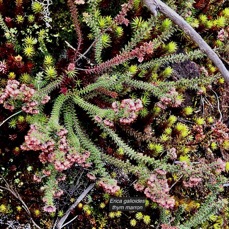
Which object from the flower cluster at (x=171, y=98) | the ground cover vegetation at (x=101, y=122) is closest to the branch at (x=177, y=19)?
the ground cover vegetation at (x=101, y=122)

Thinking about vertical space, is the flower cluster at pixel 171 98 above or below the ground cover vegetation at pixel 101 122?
above

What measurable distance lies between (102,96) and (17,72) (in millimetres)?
872

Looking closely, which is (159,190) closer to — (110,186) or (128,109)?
(110,186)

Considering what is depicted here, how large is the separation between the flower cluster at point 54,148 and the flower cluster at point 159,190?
2.02 ft

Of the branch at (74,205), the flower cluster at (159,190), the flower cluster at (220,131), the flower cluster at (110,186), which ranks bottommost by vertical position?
the branch at (74,205)

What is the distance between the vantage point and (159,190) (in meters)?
3.22

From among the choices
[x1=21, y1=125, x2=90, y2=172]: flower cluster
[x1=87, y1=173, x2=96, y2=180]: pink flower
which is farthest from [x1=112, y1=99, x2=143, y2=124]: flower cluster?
[x1=87, y1=173, x2=96, y2=180]: pink flower

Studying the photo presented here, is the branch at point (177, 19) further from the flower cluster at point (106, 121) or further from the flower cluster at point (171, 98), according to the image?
the flower cluster at point (106, 121)

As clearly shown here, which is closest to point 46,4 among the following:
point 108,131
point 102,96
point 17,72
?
point 17,72

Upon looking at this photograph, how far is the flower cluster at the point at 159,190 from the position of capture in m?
3.16

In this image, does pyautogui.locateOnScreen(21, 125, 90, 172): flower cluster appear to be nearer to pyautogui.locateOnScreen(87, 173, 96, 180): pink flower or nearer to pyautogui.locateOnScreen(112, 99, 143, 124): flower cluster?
pyautogui.locateOnScreen(87, 173, 96, 180): pink flower

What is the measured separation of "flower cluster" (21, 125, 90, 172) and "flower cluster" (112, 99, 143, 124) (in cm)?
49

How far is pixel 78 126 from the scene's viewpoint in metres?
3.71

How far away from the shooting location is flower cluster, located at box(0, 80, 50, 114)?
10.3 feet
